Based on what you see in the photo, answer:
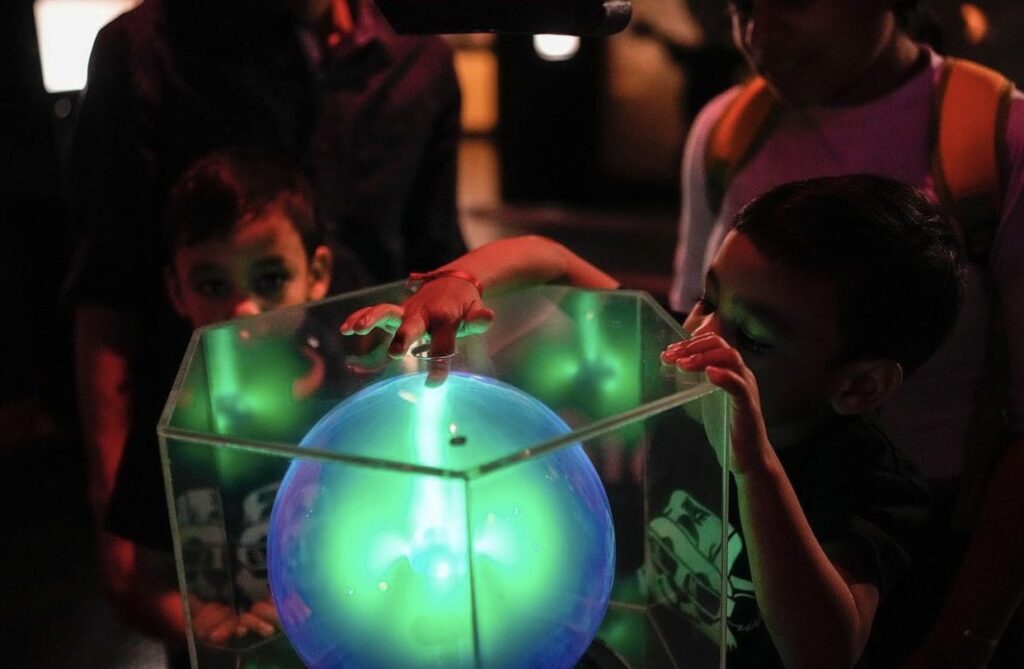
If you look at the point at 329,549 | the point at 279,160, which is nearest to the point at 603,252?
the point at 279,160

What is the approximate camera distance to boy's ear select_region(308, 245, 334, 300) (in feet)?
4.94

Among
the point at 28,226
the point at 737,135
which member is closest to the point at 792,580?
the point at 737,135

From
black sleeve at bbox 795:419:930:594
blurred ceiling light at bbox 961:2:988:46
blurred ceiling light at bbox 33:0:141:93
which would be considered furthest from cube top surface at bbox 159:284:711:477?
blurred ceiling light at bbox 33:0:141:93

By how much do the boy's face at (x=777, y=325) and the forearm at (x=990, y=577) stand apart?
1.00 feet

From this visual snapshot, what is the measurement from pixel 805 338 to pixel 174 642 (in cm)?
75

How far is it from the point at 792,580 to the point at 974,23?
1.26 m

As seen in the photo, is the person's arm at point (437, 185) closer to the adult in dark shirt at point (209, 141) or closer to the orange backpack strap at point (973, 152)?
the adult in dark shirt at point (209, 141)

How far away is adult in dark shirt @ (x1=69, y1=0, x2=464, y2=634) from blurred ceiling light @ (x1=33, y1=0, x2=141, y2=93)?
179 cm

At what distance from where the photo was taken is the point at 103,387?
59.1 inches

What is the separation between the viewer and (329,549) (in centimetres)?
77

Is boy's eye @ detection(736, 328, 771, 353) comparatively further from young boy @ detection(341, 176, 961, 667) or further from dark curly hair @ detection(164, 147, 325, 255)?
dark curly hair @ detection(164, 147, 325, 255)

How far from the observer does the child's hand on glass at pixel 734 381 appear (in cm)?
79

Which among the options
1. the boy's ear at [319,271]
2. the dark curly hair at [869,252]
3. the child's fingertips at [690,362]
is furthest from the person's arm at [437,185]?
the child's fingertips at [690,362]

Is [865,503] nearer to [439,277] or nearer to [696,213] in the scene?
[439,277]
